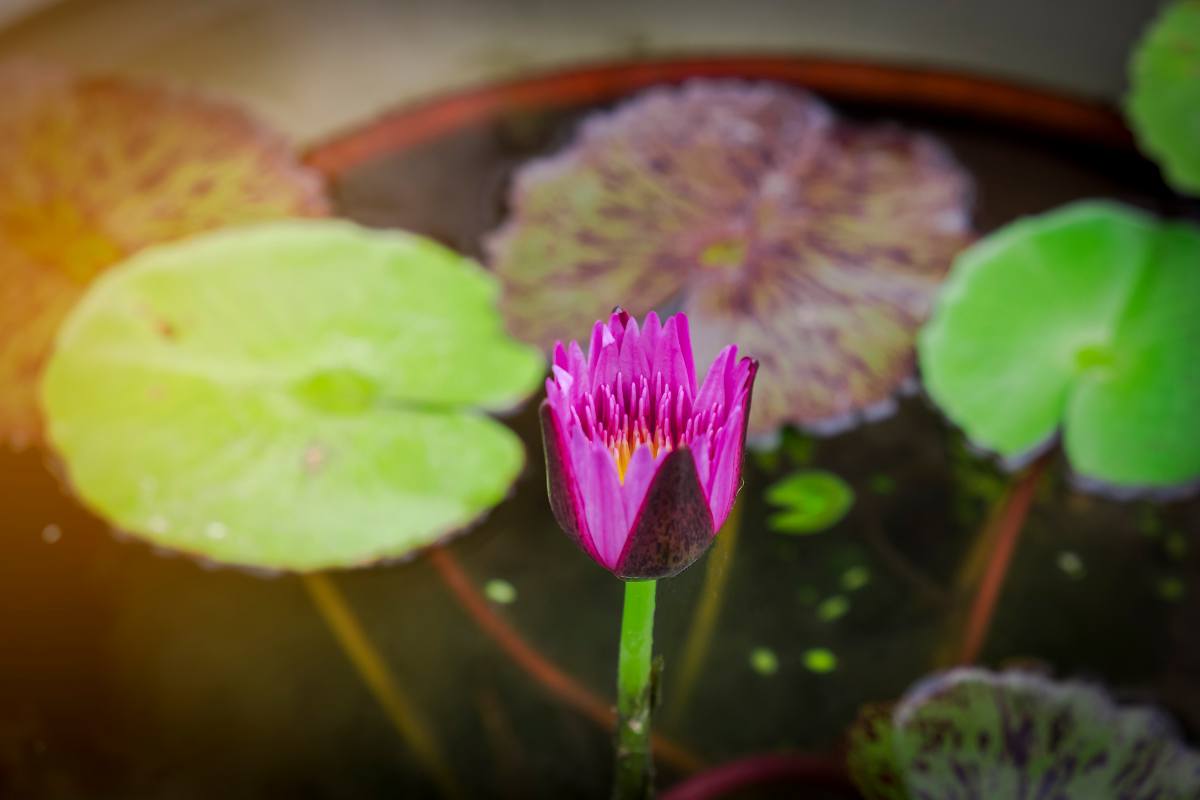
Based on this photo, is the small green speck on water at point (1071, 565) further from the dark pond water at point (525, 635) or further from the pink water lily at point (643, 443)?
the pink water lily at point (643, 443)

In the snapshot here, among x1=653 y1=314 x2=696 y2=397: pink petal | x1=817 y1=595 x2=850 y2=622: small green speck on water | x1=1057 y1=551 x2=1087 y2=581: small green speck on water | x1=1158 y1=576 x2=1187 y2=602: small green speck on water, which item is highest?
x1=653 y1=314 x2=696 y2=397: pink petal

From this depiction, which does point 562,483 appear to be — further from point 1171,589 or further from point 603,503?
point 1171,589

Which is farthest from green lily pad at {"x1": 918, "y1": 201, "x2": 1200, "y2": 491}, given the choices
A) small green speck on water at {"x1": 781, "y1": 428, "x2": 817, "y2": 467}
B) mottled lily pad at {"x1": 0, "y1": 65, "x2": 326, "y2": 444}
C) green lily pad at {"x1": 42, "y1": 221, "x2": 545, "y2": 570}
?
mottled lily pad at {"x1": 0, "y1": 65, "x2": 326, "y2": 444}

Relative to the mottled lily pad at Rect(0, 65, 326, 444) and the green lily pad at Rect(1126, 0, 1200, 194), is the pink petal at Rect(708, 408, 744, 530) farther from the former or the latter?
the green lily pad at Rect(1126, 0, 1200, 194)

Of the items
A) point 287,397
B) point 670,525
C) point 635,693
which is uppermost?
point 670,525

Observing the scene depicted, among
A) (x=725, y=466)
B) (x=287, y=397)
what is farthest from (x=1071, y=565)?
(x=287, y=397)
